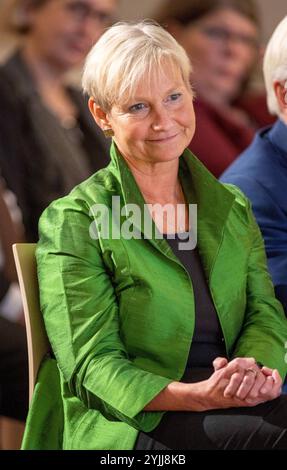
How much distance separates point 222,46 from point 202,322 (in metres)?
2.51

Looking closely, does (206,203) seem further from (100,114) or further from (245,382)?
(245,382)

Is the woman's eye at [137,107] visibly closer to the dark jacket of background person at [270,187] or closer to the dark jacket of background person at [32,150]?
the dark jacket of background person at [270,187]

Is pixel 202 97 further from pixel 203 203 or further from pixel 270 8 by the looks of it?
pixel 203 203

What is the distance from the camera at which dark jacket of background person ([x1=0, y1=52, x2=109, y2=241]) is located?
3.56m

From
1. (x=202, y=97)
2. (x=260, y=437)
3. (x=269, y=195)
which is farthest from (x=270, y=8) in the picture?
(x=260, y=437)

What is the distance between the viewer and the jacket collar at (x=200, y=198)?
6.51 feet

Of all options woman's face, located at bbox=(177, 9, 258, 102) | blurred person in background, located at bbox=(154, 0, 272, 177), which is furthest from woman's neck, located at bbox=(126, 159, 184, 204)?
woman's face, located at bbox=(177, 9, 258, 102)

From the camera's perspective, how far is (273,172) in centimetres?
240

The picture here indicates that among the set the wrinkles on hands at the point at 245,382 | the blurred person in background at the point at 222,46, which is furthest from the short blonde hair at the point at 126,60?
the blurred person in background at the point at 222,46

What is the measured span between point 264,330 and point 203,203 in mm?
262

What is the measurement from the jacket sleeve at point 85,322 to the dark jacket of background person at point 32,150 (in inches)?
61.7

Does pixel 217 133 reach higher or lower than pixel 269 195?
lower
